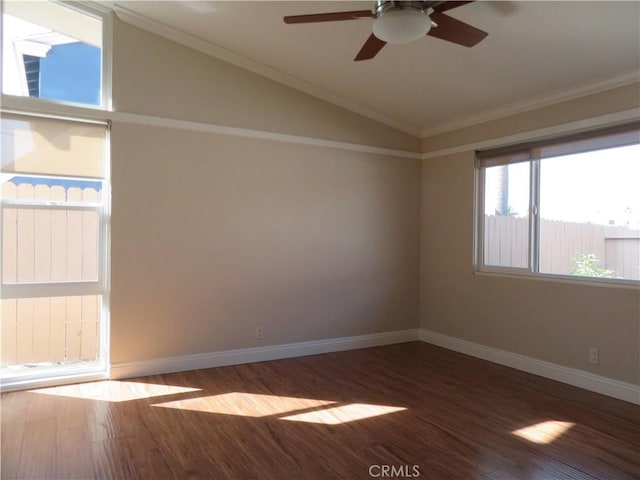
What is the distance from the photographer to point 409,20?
206 centimetres

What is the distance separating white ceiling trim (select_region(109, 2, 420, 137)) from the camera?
3586 millimetres

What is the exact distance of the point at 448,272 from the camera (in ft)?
15.5

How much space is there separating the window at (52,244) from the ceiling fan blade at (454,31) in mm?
2857

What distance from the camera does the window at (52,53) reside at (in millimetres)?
3256

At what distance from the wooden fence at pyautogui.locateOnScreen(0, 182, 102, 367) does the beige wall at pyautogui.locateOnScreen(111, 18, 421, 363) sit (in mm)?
281

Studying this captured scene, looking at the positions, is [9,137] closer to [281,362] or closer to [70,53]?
[70,53]

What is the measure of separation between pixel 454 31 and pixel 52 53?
322cm

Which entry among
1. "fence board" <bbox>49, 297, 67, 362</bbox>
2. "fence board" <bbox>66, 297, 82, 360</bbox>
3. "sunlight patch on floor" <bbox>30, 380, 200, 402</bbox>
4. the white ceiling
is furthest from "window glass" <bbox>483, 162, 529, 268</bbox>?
"fence board" <bbox>49, 297, 67, 362</bbox>

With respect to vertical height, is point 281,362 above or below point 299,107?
below

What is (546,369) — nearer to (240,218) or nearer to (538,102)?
(538,102)

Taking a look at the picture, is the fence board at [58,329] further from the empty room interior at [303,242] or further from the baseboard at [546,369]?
the baseboard at [546,369]

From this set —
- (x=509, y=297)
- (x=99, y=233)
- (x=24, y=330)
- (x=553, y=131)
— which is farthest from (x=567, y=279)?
(x=24, y=330)

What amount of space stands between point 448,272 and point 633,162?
2.05 metres

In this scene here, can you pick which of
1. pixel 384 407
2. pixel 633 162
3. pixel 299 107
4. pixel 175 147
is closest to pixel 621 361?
pixel 633 162
